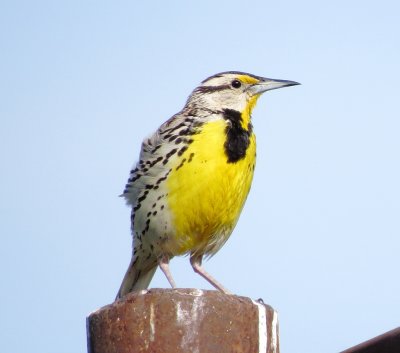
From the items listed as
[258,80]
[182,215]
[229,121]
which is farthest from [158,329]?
[258,80]

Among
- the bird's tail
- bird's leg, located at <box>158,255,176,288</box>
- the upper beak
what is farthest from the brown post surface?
the upper beak

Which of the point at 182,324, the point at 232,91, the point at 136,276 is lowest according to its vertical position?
the point at 136,276

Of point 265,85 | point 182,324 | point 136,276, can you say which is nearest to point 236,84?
point 265,85

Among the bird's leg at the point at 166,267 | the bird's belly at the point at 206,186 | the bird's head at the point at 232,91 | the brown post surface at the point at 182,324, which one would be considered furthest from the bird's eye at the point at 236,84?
the brown post surface at the point at 182,324

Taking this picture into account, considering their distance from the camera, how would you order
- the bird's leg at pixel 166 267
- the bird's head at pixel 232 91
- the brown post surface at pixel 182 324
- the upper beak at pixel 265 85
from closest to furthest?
the brown post surface at pixel 182 324 < the bird's leg at pixel 166 267 < the bird's head at pixel 232 91 < the upper beak at pixel 265 85

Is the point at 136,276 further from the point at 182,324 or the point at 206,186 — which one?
the point at 182,324

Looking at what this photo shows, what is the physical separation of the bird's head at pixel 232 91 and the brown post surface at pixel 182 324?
9.57 ft

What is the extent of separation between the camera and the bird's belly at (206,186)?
527 centimetres

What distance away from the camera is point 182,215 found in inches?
211

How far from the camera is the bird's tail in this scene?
5.96 meters

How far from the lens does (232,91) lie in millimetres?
6023

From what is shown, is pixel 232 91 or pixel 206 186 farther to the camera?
pixel 232 91

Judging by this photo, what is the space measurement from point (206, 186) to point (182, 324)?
2.32 m

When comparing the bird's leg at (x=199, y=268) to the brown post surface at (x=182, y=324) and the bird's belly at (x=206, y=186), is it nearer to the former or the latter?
the bird's belly at (x=206, y=186)
